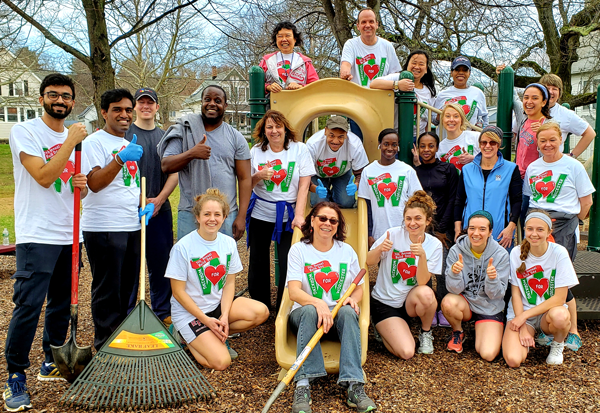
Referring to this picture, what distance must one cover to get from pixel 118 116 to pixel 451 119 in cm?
280

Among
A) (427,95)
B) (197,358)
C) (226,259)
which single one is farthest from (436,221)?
(197,358)

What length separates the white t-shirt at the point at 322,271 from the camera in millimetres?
3529

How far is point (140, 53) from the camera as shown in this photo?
2020 centimetres

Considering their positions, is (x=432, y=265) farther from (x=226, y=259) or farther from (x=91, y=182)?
(x=91, y=182)

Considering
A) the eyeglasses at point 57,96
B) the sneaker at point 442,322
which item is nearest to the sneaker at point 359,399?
the sneaker at point 442,322

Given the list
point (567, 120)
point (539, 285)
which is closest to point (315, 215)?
point (539, 285)

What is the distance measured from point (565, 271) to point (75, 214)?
131 inches

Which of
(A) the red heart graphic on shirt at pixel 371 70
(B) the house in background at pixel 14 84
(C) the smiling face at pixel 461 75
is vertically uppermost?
(B) the house in background at pixel 14 84

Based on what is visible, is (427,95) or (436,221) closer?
(436,221)

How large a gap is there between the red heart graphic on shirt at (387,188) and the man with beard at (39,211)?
236cm

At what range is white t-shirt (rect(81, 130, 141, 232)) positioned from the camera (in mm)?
3402

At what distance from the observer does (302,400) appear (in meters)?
3.00

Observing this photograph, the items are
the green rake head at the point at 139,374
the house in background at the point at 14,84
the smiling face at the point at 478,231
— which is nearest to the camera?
the green rake head at the point at 139,374

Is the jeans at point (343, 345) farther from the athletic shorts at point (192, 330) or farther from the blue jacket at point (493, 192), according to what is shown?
→ the blue jacket at point (493, 192)
